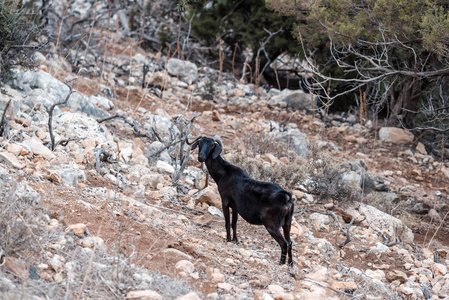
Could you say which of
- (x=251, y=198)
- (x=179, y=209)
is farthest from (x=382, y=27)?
(x=251, y=198)

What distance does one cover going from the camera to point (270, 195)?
194 inches

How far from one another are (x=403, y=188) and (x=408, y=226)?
2.08m

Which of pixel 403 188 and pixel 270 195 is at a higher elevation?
pixel 270 195

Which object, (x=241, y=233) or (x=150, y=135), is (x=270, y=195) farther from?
(x=150, y=135)

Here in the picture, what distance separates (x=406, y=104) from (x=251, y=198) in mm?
8504

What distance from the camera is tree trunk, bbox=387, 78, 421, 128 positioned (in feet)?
40.1

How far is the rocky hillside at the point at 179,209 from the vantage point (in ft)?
12.7

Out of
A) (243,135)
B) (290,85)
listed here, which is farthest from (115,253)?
(290,85)

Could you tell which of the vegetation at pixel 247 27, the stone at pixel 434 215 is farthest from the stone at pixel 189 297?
the vegetation at pixel 247 27

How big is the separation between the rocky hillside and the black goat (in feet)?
0.96

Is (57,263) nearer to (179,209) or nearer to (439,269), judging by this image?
(179,209)

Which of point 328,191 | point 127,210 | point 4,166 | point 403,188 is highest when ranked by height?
point 4,166

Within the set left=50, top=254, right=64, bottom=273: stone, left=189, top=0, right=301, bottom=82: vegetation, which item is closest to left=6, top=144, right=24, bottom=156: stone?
left=50, top=254, right=64, bottom=273: stone

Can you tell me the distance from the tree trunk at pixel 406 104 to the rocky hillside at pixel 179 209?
96 cm
